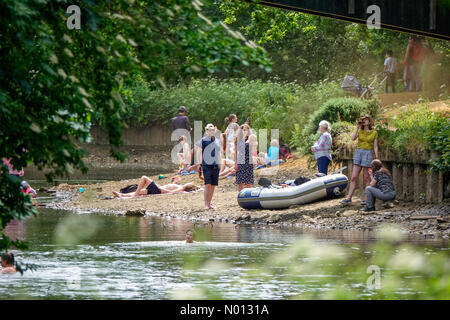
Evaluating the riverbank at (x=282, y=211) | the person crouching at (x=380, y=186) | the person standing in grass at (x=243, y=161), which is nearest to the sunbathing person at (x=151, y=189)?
the riverbank at (x=282, y=211)

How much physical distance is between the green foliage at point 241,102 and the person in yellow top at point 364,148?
31.9 ft

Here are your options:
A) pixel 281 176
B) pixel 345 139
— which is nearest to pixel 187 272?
pixel 345 139

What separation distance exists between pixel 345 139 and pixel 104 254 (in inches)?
384

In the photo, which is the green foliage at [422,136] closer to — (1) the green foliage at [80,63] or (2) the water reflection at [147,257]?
(2) the water reflection at [147,257]

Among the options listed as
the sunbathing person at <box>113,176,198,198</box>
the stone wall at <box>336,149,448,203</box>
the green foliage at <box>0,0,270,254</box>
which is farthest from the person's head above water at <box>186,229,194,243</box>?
the sunbathing person at <box>113,176,198,198</box>

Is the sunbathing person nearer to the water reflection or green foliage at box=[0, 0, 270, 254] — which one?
the water reflection

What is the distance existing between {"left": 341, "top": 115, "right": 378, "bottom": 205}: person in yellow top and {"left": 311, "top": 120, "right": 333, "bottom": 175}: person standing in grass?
2.14 meters

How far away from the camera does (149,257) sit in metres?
14.9

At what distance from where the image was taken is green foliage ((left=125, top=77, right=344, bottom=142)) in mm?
33469

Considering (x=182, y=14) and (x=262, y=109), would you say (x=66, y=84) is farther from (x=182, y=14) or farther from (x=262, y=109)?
(x=262, y=109)

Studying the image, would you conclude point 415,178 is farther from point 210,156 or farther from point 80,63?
point 80,63

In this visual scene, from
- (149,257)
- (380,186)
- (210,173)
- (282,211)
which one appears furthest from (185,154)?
(149,257)

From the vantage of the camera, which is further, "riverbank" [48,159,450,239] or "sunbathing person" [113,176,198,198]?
"sunbathing person" [113,176,198,198]

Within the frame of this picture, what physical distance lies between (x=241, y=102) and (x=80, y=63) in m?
34.0
